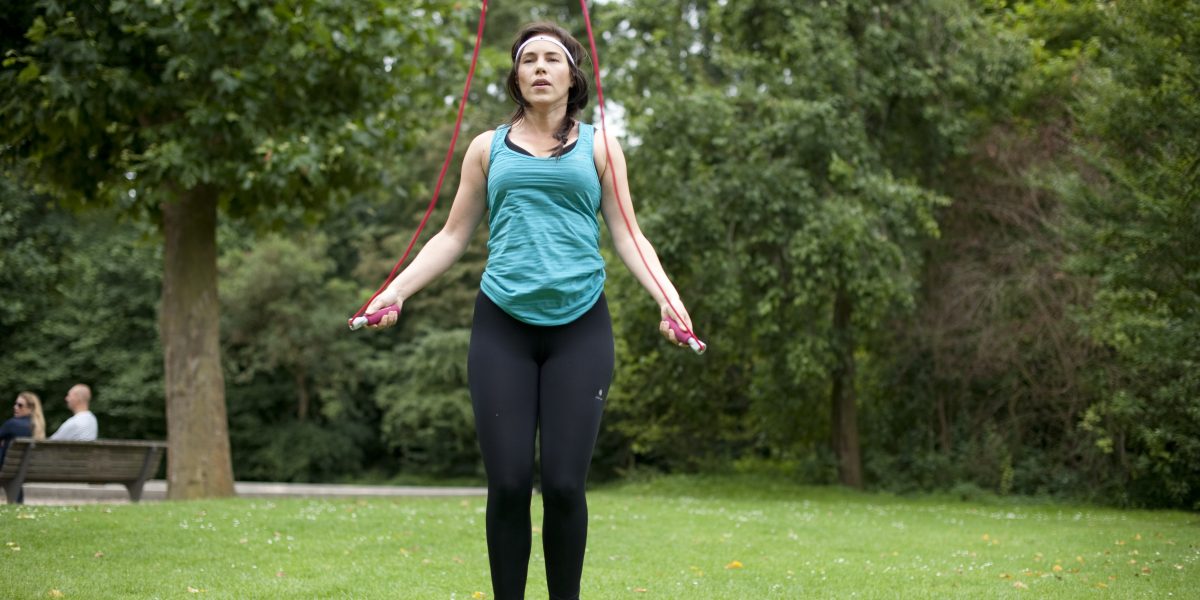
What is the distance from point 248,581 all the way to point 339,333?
78.8 ft

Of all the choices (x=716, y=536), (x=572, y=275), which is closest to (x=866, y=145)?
(x=716, y=536)

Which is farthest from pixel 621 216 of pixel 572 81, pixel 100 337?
pixel 100 337

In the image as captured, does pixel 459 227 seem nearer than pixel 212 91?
Yes

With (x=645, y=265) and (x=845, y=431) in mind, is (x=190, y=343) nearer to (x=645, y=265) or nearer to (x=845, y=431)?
(x=645, y=265)

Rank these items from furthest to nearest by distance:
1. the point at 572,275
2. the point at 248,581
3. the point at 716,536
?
the point at 716,536
the point at 248,581
the point at 572,275

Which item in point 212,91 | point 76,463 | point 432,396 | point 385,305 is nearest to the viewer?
point 385,305

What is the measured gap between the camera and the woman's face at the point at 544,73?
11.9 ft

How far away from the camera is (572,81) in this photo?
3.71 m

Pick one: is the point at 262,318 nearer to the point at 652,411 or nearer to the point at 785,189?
the point at 652,411

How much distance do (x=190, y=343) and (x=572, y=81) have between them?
32.0ft

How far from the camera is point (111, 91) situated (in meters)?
10.6

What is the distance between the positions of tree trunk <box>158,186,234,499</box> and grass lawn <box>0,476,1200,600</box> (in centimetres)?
150

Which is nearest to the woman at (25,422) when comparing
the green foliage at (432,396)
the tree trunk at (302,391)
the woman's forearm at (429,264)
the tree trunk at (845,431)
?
the woman's forearm at (429,264)

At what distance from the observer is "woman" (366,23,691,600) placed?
11.1ft
